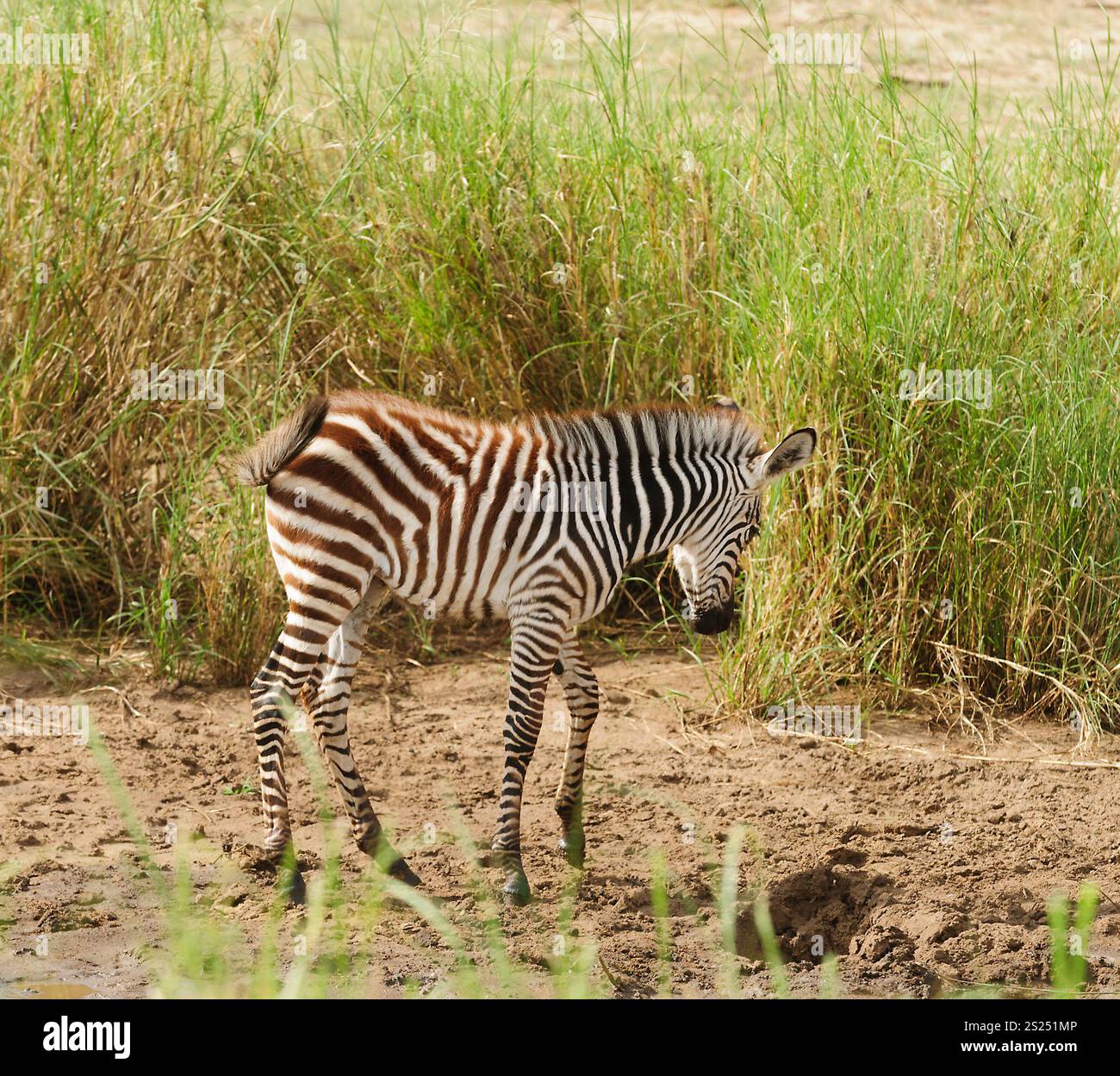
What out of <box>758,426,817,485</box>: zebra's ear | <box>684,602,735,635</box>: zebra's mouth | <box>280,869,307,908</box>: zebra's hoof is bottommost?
<box>280,869,307,908</box>: zebra's hoof

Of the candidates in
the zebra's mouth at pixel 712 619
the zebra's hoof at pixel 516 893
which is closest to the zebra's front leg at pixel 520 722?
the zebra's hoof at pixel 516 893

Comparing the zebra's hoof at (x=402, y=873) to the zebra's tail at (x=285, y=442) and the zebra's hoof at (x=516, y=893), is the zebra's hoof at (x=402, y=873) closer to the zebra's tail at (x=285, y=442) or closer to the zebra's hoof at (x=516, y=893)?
the zebra's hoof at (x=516, y=893)

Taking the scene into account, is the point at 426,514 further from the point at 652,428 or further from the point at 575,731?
the point at 575,731

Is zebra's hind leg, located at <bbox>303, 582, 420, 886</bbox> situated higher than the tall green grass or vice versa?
the tall green grass

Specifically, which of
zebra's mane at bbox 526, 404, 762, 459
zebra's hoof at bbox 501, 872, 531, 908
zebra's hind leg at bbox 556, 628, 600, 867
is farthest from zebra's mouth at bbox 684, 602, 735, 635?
zebra's hoof at bbox 501, 872, 531, 908

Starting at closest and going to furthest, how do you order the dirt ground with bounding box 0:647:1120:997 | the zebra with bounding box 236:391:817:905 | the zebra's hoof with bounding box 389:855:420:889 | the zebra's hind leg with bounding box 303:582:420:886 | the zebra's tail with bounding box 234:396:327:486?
1. the dirt ground with bounding box 0:647:1120:997
2. the zebra's tail with bounding box 234:396:327:486
3. the zebra with bounding box 236:391:817:905
4. the zebra's hoof with bounding box 389:855:420:889
5. the zebra's hind leg with bounding box 303:582:420:886

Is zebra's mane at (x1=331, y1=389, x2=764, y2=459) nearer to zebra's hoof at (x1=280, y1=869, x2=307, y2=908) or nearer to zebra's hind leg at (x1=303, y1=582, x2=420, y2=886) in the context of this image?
zebra's hind leg at (x1=303, y1=582, x2=420, y2=886)

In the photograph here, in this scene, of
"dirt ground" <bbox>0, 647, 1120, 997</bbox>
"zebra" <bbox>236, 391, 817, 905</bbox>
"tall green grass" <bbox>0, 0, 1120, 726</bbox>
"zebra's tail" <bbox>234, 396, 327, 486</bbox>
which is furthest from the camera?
"tall green grass" <bbox>0, 0, 1120, 726</bbox>

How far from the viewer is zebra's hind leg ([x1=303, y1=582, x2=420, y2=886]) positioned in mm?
5152

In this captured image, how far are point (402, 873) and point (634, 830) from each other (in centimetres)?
100

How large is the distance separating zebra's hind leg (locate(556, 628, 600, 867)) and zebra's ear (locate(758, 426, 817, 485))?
38.0 inches

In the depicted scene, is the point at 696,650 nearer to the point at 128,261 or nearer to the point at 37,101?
the point at 128,261

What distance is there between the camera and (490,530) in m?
5.04

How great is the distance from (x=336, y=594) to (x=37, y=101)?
3.55m
